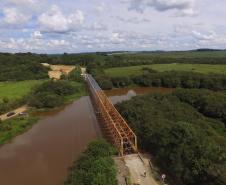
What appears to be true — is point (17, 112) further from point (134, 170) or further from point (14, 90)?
point (134, 170)

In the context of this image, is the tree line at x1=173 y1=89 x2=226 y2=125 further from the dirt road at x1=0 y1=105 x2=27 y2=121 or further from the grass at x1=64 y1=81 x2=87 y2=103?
the dirt road at x1=0 y1=105 x2=27 y2=121

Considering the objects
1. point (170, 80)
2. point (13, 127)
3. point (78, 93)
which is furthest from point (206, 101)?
point (170, 80)

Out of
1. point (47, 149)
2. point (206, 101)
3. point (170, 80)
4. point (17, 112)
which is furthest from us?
point (170, 80)

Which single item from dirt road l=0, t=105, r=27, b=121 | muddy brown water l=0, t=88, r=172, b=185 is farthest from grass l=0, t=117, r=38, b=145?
dirt road l=0, t=105, r=27, b=121

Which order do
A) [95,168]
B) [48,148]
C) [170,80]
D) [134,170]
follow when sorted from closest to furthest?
1. [95,168]
2. [134,170]
3. [48,148]
4. [170,80]

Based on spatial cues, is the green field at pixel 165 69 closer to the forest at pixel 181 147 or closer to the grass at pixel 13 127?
the grass at pixel 13 127

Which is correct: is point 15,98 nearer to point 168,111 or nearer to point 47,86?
point 47,86
